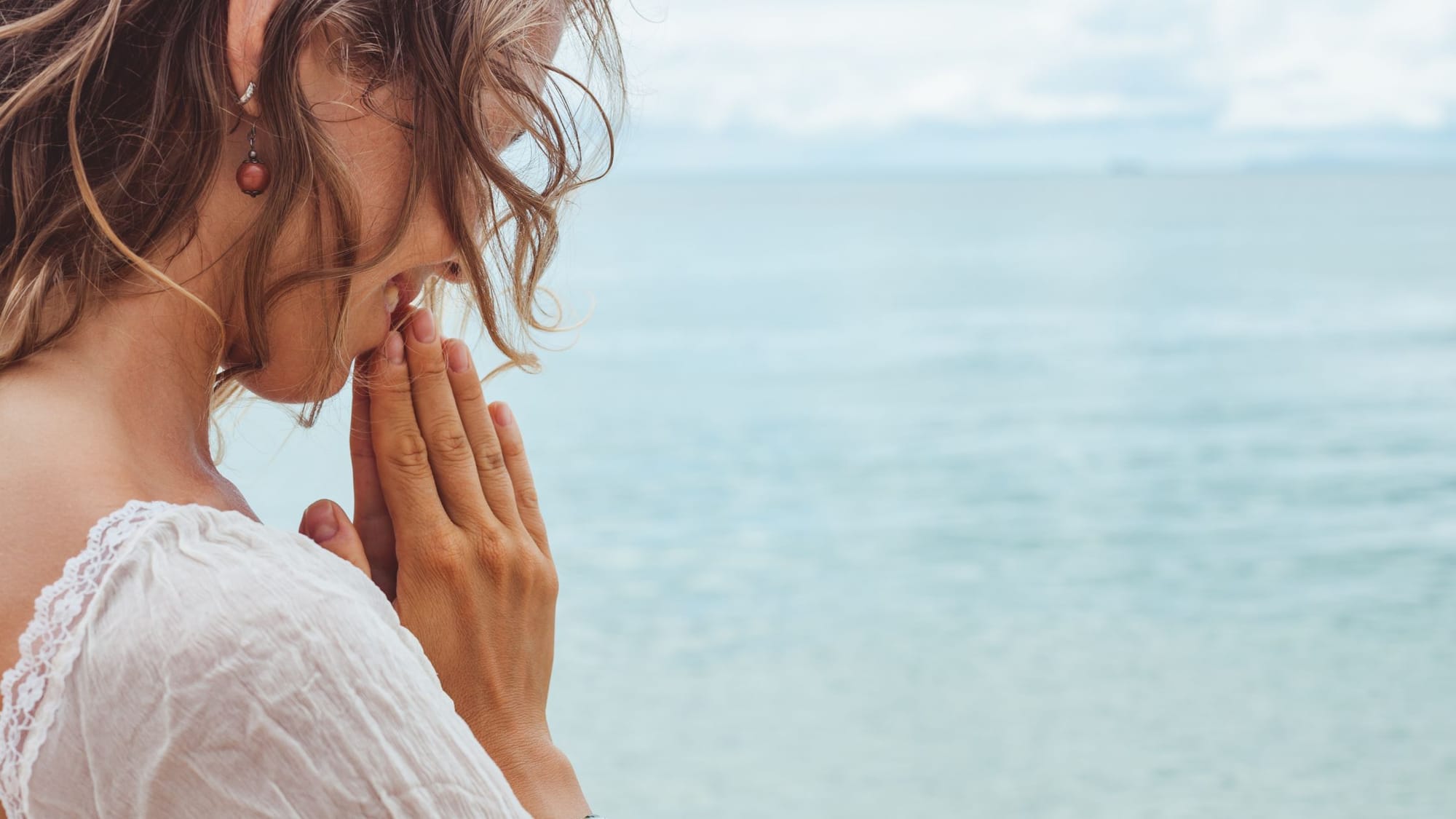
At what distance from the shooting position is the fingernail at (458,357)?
1.12 m

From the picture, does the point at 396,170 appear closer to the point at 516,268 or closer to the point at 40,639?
the point at 516,268

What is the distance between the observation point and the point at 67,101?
2.79 feet

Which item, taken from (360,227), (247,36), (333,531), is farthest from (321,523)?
(247,36)

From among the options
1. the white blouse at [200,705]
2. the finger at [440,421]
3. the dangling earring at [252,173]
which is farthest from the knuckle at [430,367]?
the white blouse at [200,705]

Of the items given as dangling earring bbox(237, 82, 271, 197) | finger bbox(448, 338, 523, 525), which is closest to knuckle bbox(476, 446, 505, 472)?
finger bbox(448, 338, 523, 525)

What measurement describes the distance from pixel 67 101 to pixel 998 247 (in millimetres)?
37937

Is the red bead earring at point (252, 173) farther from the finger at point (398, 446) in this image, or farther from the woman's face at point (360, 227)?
the finger at point (398, 446)

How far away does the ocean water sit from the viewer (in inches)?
255

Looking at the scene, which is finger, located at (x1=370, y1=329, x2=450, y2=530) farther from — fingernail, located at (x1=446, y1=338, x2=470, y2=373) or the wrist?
the wrist

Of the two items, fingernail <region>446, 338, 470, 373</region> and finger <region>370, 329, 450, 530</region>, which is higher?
fingernail <region>446, 338, 470, 373</region>

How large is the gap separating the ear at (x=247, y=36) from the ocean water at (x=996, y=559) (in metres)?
0.48

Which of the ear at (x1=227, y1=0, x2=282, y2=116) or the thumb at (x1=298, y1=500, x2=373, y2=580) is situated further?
the thumb at (x1=298, y1=500, x2=373, y2=580)

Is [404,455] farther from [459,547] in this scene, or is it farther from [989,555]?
[989,555]

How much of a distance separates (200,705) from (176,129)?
1.22ft
